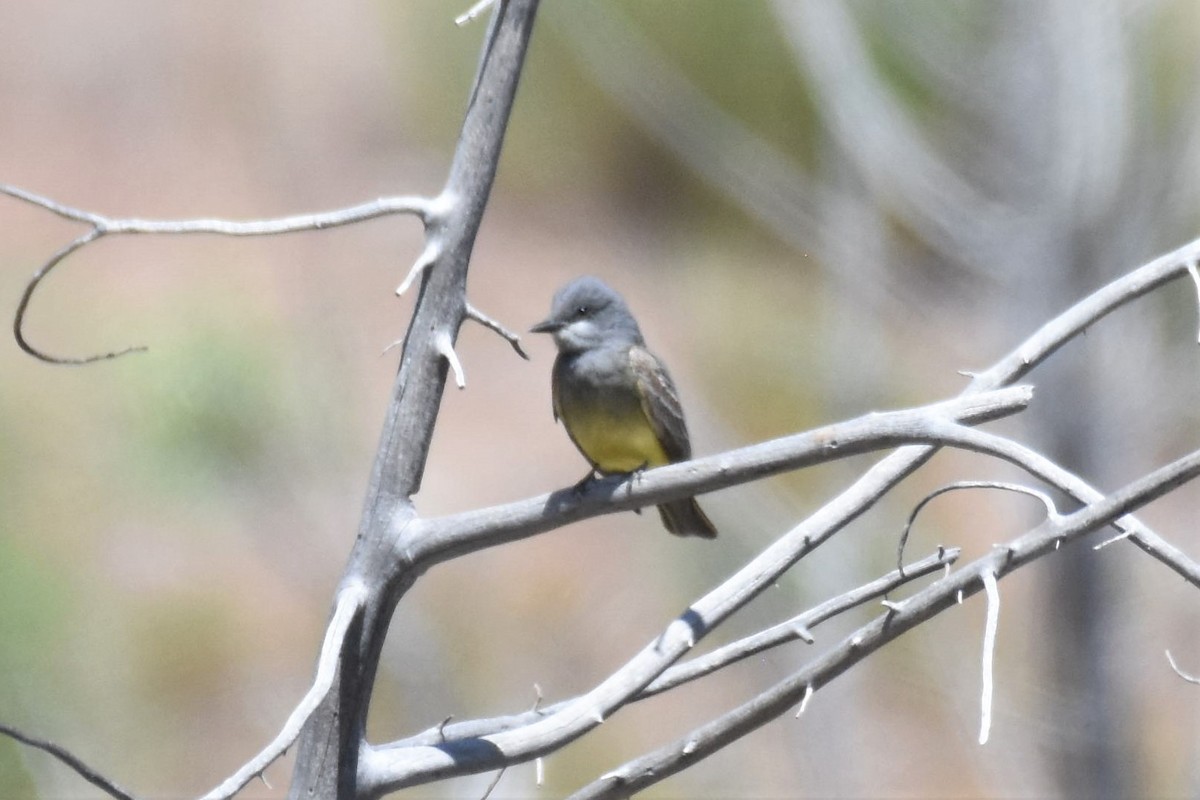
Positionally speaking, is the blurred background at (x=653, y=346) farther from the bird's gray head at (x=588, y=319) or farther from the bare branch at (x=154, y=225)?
the bare branch at (x=154, y=225)

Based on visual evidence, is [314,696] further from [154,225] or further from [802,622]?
[802,622]

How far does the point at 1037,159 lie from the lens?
553cm

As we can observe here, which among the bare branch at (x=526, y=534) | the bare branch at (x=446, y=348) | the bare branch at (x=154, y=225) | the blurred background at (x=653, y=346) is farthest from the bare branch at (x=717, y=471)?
the blurred background at (x=653, y=346)

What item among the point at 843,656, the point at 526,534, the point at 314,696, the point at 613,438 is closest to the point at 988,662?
the point at 843,656

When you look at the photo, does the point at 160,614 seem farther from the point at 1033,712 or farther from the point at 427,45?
the point at 1033,712

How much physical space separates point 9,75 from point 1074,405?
11.0 metres

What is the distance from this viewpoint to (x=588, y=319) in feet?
11.4

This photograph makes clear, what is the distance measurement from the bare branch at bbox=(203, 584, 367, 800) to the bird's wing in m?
1.43

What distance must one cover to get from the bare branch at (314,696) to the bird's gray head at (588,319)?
1.45 metres

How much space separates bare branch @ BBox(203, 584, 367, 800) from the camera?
1604 mm

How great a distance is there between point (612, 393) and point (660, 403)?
0.46 feet

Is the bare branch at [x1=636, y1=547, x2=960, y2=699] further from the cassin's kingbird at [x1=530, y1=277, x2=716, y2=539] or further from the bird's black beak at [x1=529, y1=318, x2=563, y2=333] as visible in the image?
the bird's black beak at [x1=529, y1=318, x2=563, y2=333]

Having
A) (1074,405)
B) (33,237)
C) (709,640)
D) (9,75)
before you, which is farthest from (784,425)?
(9,75)

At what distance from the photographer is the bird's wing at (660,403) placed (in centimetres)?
343
